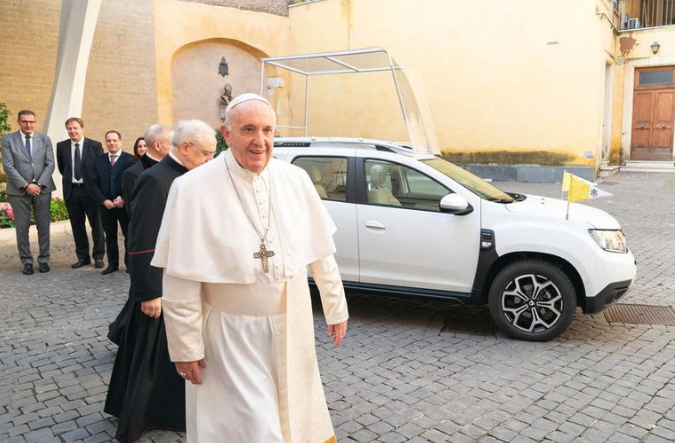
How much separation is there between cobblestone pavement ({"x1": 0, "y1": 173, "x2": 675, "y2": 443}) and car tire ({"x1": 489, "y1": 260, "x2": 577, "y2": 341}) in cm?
15

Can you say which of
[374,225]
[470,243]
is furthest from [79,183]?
[470,243]

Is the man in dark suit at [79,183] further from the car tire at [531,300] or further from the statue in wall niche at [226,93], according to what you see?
the statue in wall niche at [226,93]

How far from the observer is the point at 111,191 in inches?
321

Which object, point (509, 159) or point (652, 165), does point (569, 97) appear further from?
point (652, 165)

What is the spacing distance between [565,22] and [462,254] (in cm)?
1367

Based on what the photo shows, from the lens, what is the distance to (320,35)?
20453 millimetres

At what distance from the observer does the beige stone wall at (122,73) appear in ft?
53.6

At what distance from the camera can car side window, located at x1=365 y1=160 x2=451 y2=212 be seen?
5.66 metres

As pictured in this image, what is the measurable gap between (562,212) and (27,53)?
562 inches

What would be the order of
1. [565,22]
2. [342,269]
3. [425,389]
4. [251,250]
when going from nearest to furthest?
[251,250] → [425,389] → [342,269] → [565,22]

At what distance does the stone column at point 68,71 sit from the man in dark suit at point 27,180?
12.1ft

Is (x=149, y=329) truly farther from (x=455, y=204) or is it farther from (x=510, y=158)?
(x=510, y=158)

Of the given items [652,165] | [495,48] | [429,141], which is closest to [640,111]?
[652,165]

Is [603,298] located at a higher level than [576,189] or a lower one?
lower
